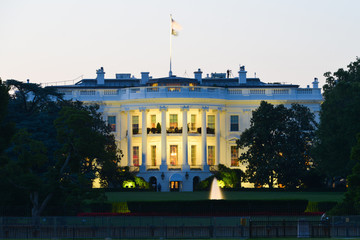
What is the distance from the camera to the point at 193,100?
354 feet

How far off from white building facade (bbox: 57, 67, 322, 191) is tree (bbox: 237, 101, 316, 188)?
1160cm

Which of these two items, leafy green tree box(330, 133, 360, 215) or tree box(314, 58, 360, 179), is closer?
leafy green tree box(330, 133, 360, 215)

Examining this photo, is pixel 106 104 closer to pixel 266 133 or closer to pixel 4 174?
pixel 266 133

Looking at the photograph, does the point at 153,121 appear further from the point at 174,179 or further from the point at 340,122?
the point at 340,122

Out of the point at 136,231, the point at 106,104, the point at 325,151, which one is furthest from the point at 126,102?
the point at 136,231

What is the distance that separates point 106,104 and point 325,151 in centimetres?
3794

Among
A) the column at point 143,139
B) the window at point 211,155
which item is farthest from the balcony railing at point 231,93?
the window at point 211,155

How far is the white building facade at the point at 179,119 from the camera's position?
107 meters

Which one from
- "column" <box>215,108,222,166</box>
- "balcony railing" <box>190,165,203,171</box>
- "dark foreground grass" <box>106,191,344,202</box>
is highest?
"column" <box>215,108,222,166</box>

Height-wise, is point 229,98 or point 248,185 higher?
point 229,98

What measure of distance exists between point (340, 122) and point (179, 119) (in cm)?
3596

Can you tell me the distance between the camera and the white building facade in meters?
107

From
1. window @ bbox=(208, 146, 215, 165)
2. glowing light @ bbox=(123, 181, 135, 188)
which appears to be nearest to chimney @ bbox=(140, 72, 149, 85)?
window @ bbox=(208, 146, 215, 165)

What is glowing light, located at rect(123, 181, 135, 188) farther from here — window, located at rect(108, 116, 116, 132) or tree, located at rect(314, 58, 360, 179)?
tree, located at rect(314, 58, 360, 179)
